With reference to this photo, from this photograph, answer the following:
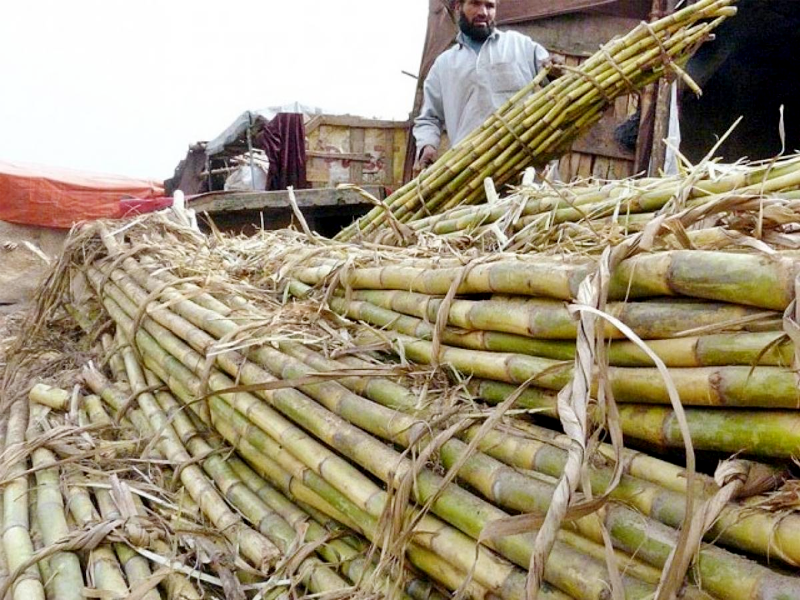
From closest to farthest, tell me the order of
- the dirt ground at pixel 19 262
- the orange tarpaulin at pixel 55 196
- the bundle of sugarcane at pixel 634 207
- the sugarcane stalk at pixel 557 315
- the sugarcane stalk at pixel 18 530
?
the sugarcane stalk at pixel 557 315, the bundle of sugarcane at pixel 634 207, the sugarcane stalk at pixel 18 530, the dirt ground at pixel 19 262, the orange tarpaulin at pixel 55 196

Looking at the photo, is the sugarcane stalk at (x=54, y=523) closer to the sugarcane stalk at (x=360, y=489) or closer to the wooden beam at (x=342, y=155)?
the sugarcane stalk at (x=360, y=489)

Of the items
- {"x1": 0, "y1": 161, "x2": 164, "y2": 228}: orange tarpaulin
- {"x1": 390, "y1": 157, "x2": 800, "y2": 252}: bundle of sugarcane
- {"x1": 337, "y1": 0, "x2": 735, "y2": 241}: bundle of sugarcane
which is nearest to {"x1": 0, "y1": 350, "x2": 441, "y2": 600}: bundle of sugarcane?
{"x1": 390, "y1": 157, "x2": 800, "y2": 252}: bundle of sugarcane

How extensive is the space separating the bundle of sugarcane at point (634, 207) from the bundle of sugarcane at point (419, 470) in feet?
1.08

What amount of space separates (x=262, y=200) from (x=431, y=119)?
1.15 metres

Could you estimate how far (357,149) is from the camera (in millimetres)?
7332

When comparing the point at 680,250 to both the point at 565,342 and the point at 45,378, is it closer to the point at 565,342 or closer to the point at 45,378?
the point at 565,342

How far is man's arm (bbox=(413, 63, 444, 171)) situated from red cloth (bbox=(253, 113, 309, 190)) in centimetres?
262

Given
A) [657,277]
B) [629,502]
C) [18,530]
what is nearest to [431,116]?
[18,530]

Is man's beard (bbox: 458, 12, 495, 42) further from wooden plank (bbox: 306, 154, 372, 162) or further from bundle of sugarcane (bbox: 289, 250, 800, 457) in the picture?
bundle of sugarcane (bbox: 289, 250, 800, 457)

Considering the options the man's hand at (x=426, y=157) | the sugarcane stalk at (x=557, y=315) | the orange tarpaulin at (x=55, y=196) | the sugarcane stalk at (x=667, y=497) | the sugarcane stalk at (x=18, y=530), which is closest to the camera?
the sugarcane stalk at (x=667, y=497)

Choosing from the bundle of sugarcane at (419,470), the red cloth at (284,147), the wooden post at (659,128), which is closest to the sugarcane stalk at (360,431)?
the bundle of sugarcane at (419,470)

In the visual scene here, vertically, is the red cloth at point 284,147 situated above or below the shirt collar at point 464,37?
below

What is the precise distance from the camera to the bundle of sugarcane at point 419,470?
2.50ft

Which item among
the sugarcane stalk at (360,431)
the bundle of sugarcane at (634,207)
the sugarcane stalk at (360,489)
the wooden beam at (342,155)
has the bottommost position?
the sugarcane stalk at (360,489)
